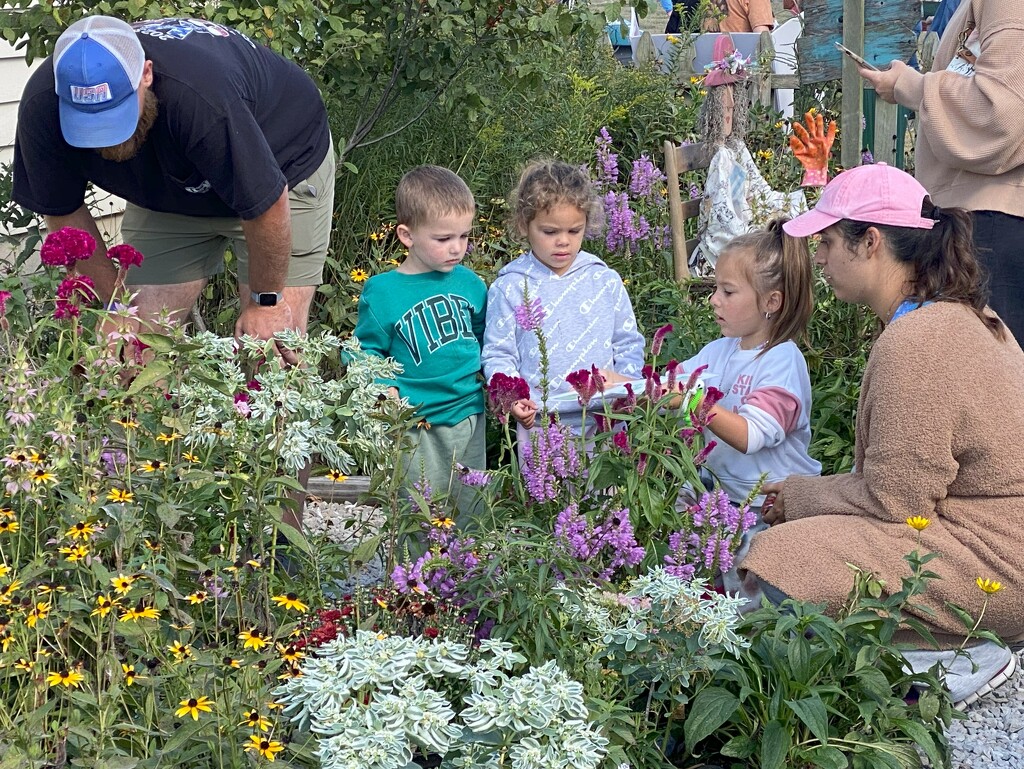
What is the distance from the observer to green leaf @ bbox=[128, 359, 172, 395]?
106 inches

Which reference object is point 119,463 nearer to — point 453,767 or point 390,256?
point 453,767

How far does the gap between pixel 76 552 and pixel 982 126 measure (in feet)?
9.00

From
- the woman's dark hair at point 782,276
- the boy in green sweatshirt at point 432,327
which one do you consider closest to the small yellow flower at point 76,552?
the boy in green sweatshirt at point 432,327

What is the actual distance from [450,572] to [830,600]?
95 centimetres

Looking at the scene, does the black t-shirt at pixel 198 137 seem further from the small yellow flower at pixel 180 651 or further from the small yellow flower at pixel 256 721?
the small yellow flower at pixel 256 721

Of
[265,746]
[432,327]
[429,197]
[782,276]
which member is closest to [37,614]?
[265,746]

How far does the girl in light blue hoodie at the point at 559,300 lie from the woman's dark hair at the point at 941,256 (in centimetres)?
94

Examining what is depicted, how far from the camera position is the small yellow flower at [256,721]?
208cm

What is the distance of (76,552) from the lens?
2311 mm

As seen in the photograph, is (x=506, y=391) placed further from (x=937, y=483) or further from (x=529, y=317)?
(x=937, y=483)

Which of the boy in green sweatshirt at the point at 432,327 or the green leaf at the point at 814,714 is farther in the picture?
the boy in green sweatshirt at the point at 432,327

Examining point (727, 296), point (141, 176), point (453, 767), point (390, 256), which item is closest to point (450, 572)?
point (453, 767)

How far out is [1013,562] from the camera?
9.73 ft

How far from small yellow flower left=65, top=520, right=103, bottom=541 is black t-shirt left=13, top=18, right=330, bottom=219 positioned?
1.15 meters
